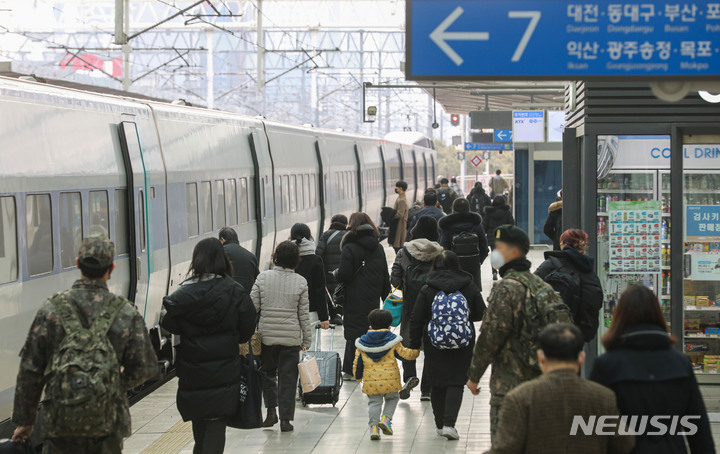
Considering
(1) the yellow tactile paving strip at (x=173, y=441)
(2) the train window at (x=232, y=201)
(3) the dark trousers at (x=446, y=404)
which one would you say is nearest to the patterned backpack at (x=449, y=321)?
(3) the dark trousers at (x=446, y=404)

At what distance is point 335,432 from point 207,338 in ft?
7.98

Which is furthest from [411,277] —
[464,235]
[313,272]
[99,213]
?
[464,235]

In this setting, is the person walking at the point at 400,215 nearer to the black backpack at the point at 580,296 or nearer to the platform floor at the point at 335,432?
the platform floor at the point at 335,432

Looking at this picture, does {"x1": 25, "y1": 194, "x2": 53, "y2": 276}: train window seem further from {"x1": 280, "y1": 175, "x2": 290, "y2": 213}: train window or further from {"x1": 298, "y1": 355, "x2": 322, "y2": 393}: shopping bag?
{"x1": 280, "y1": 175, "x2": 290, "y2": 213}: train window

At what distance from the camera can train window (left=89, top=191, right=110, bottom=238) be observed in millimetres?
9711

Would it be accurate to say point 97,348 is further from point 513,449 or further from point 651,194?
point 651,194

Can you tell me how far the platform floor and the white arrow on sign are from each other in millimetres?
3253

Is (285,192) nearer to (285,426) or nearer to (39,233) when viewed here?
(285,426)

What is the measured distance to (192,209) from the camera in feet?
43.0

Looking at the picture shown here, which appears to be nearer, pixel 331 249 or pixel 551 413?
pixel 551 413

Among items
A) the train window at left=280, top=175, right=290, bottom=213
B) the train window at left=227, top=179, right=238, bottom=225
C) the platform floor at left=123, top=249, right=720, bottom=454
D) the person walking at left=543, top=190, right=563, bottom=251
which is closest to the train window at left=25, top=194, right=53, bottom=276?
the platform floor at left=123, top=249, right=720, bottom=454

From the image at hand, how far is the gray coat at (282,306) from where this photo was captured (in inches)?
339

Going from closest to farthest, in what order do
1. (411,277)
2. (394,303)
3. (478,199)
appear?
(411,277)
(394,303)
(478,199)

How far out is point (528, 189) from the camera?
26.8 metres
